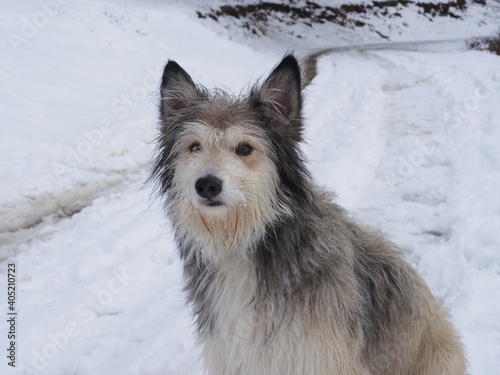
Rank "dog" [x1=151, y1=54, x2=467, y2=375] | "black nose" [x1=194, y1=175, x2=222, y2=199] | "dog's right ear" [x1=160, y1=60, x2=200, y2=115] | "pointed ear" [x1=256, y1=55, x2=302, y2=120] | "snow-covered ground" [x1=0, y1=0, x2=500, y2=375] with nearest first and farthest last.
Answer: "black nose" [x1=194, y1=175, x2=222, y2=199] < "dog" [x1=151, y1=54, x2=467, y2=375] < "pointed ear" [x1=256, y1=55, x2=302, y2=120] < "dog's right ear" [x1=160, y1=60, x2=200, y2=115] < "snow-covered ground" [x1=0, y1=0, x2=500, y2=375]

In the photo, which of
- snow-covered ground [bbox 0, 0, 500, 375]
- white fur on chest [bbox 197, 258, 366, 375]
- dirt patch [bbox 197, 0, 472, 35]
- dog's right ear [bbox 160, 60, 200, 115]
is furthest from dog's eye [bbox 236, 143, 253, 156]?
dirt patch [bbox 197, 0, 472, 35]

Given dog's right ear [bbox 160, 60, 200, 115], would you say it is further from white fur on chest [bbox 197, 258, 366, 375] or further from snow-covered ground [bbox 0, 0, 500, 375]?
white fur on chest [bbox 197, 258, 366, 375]

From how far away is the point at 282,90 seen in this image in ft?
9.61

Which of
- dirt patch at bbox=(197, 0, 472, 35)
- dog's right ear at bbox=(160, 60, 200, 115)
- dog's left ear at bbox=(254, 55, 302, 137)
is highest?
dog's left ear at bbox=(254, 55, 302, 137)

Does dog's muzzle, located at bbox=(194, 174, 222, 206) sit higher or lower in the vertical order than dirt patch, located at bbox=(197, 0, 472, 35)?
higher

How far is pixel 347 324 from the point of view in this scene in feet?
9.49

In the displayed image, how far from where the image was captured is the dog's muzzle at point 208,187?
2.60 meters

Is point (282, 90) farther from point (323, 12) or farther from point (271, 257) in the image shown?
point (323, 12)

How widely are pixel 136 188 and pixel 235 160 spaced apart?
14.5ft

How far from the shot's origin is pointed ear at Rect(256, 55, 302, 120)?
292 cm

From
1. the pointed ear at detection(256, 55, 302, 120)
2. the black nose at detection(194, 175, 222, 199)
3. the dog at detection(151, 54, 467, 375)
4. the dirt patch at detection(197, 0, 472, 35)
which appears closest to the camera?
the black nose at detection(194, 175, 222, 199)

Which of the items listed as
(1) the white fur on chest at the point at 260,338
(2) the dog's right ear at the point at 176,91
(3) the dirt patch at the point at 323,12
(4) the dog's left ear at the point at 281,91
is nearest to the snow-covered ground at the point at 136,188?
(2) the dog's right ear at the point at 176,91

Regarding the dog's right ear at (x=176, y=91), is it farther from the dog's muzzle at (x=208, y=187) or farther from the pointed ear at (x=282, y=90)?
the dog's muzzle at (x=208, y=187)

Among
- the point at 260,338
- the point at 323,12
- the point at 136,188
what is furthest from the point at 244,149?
the point at 323,12
